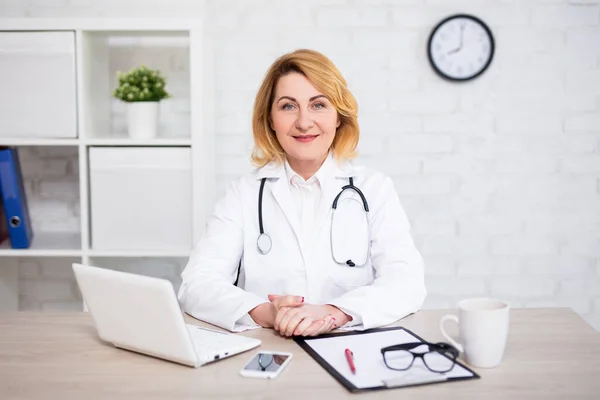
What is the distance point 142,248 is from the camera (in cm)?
261

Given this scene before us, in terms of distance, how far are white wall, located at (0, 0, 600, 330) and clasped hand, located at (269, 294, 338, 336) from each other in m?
1.49

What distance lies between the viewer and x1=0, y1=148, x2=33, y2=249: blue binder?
256 centimetres

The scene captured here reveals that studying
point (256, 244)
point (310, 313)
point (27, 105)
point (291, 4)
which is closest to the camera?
point (310, 313)

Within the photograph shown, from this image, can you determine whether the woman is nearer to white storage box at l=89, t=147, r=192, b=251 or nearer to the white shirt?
the white shirt

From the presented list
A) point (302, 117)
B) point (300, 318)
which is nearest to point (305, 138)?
point (302, 117)

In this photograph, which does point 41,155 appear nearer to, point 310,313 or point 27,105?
point 27,105

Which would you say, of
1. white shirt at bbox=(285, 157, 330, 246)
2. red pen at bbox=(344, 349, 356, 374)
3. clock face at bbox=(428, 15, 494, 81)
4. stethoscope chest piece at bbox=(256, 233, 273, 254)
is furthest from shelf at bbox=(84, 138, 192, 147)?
red pen at bbox=(344, 349, 356, 374)

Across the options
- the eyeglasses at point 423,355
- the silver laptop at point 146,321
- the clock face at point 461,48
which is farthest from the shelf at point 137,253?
the eyeglasses at point 423,355

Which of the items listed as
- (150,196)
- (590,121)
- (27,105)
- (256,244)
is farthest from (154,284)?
(590,121)

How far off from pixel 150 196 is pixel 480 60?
4.83 feet

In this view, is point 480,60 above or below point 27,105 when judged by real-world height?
above

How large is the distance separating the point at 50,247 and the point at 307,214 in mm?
1198

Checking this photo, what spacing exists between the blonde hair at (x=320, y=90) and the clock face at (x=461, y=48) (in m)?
1.01

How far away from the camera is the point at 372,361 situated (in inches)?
49.9
